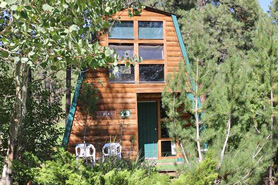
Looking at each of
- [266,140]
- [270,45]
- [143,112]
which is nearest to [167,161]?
[143,112]

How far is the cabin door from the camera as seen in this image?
8.70 metres

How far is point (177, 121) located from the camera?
535 centimetres

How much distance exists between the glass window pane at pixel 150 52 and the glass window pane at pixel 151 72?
230mm

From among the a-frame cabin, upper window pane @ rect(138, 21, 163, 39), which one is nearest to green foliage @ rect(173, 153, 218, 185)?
the a-frame cabin

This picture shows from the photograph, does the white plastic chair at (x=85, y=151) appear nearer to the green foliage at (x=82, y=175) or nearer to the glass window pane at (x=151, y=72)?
the green foliage at (x=82, y=175)

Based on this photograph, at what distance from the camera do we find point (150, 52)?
24.6ft

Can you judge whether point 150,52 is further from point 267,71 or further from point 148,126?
point 267,71

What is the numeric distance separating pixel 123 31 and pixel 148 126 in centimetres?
322

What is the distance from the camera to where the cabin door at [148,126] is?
8.70 meters

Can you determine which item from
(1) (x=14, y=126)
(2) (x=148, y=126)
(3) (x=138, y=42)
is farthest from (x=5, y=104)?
(2) (x=148, y=126)

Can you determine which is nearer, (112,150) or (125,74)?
(112,150)

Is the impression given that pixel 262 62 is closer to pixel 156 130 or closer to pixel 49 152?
pixel 156 130

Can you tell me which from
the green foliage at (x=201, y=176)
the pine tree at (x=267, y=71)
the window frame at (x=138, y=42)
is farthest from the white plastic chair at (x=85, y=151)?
the pine tree at (x=267, y=71)

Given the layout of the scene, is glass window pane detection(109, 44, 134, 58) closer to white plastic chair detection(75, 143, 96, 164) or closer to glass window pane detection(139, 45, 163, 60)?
glass window pane detection(139, 45, 163, 60)
